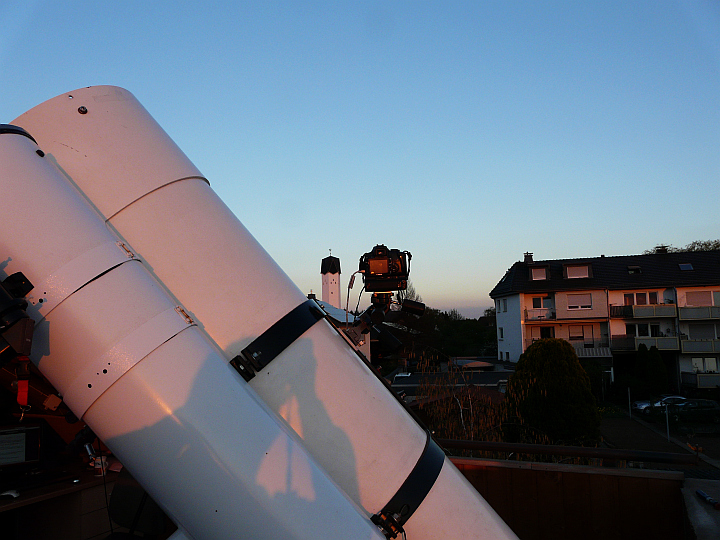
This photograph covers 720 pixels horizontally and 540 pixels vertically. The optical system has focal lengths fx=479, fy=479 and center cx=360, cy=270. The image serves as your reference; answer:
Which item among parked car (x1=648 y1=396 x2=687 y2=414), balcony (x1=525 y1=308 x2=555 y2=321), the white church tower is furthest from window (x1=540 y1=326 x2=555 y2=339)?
the white church tower

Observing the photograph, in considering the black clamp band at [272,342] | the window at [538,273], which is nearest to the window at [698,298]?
the window at [538,273]

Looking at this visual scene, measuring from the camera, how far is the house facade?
2530cm

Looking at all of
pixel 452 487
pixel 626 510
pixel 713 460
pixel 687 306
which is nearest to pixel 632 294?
pixel 687 306

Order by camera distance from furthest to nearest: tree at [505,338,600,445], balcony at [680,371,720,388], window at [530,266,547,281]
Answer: window at [530,266,547,281] < balcony at [680,371,720,388] < tree at [505,338,600,445]

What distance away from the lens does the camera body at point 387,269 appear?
380 centimetres

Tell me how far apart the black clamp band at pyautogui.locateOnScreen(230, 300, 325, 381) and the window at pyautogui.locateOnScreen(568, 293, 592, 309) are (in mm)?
27601

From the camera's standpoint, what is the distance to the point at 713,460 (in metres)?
12.6

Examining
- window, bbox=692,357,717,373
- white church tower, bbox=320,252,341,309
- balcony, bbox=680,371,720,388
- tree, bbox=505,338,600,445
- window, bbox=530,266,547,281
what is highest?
window, bbox=530,266,547,281

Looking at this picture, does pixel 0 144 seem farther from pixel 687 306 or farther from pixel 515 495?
pixel 687 306

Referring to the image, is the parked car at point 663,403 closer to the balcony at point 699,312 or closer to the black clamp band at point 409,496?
the balcony at point 699,312

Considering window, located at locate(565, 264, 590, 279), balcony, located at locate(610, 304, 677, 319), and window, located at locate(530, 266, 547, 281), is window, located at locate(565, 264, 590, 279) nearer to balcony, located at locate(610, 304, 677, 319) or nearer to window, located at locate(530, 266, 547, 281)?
window, located at locate(530, 266, 547, 281)

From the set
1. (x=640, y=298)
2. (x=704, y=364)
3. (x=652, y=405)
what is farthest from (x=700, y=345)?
(x=652, y=405)

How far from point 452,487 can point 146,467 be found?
5.13 ft

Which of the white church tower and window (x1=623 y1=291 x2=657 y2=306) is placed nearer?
the white church tower
